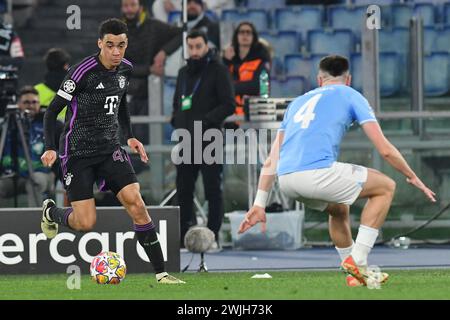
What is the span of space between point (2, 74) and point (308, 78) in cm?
358

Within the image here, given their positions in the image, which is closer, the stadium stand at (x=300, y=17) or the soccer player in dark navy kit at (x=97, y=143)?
the soccer player in dark navy kit at (x=97, y=143)

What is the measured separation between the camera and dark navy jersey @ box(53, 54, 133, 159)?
991cm

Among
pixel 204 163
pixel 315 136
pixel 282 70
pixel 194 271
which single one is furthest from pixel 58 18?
pixel 315 136

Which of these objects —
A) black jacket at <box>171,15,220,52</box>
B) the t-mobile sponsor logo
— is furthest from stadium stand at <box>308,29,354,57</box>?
the t-mobile sponsor logo

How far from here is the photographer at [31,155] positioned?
13.9m

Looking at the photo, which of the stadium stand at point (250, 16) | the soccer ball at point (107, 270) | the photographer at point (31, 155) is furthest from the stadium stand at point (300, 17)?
the soccer ball at point (107, 270)

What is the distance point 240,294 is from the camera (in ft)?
28.1

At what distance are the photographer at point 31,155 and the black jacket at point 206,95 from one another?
1554mm

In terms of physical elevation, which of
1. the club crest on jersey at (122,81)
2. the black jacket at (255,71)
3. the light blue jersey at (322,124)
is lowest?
the light blue jersey at (322,124)

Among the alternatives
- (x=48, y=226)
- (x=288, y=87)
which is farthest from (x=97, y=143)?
(x=288, y=87)

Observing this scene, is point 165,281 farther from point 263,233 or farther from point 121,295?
point 263,233

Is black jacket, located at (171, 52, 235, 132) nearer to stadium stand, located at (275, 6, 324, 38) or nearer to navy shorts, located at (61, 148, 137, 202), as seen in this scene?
navy shorts, located at (61, 148, 137, 202)

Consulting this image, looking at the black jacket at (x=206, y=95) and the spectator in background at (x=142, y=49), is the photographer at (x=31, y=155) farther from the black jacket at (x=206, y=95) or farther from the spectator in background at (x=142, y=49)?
the black jacket at (x=206, y=95)

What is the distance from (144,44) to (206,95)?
1495 mm
